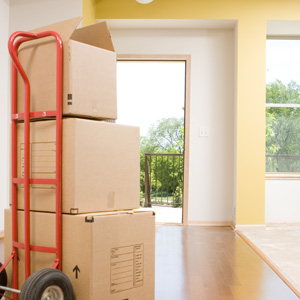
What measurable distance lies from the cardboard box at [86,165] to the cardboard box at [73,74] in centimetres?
8

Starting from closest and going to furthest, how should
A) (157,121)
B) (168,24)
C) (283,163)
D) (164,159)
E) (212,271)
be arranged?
(212,271), (168,24), (283,163), (164,159), (157,121)

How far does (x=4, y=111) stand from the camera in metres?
3.80

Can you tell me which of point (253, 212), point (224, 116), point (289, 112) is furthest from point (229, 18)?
point (253, 212)

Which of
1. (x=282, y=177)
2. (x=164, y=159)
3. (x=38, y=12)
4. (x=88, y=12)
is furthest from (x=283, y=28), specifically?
(x=164, y=159)

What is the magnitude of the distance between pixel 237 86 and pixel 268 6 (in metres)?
0.93

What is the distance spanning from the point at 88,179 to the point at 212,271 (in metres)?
1.34

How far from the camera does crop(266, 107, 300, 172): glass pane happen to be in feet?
16.5

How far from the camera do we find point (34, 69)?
1831 millimetres

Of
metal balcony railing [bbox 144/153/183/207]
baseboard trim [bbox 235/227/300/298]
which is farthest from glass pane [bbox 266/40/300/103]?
metal balcony railing [bbox 144/153/183/207]

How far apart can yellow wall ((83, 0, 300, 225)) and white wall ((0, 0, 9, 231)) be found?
113cm

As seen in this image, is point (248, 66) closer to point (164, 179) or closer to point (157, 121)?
point (164, 179)

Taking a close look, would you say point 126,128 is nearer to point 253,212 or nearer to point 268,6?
point 253,212

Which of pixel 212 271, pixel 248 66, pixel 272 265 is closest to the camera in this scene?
pixel 212 271

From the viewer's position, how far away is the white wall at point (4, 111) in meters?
3.73
